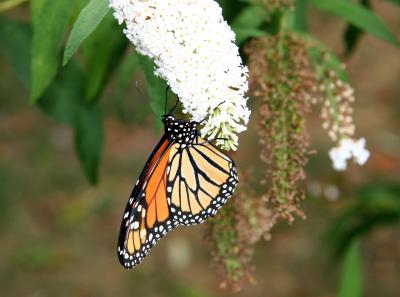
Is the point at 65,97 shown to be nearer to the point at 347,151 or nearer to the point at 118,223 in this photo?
the point at 347,151

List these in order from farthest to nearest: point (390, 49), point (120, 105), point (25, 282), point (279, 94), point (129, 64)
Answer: point (390, 49), point (25, 282), point (120, 105), point (129, 64), point (279, 94)

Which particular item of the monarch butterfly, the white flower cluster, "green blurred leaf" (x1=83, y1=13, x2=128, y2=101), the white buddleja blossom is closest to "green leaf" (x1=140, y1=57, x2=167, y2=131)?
the white buddleja blossom

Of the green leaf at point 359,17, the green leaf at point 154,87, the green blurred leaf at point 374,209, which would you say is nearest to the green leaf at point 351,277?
the green blurred leaf at point 374,209

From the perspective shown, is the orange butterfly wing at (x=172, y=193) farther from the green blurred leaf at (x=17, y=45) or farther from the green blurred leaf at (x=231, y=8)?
the green blurred leaf at (x=17, y=45)

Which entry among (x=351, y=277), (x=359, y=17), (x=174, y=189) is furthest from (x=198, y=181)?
(x=351, y=277)

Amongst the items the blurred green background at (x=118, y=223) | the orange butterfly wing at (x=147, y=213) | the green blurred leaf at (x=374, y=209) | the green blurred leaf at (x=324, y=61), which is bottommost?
the blurred green background at (x=118, y=223)

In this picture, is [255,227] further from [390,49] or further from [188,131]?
[390,49]

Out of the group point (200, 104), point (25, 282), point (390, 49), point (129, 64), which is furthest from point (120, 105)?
point (390, 49)
